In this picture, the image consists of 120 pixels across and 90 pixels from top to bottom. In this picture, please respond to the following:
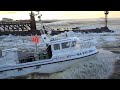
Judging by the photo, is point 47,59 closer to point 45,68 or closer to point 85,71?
point 45,68

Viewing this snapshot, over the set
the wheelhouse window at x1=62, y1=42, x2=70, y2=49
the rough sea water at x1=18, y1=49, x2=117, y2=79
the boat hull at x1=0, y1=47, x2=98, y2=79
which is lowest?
the rough sea water at x1=18, y1=49, x2=117, y2=79

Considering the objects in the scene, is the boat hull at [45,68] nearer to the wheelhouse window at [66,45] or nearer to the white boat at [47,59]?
the white boat at [47,59]

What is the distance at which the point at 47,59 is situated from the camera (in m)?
7.27

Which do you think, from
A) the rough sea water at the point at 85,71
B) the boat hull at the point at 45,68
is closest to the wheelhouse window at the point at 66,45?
the boat hull at the point at 45,68

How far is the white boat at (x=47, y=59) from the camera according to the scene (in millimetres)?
7062

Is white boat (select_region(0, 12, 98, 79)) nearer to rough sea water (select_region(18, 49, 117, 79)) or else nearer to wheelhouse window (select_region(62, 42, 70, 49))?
wheelhouse window (select_region(62, 42, 70, 49))

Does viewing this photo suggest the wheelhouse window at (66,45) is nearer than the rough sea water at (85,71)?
No

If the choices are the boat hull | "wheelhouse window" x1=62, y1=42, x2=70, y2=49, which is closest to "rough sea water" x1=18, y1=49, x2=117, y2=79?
the boat hull

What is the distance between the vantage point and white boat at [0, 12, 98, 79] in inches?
278

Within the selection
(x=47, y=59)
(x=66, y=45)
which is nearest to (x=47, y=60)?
(x=47, y=59)

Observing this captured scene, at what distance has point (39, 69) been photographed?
7.30 m
